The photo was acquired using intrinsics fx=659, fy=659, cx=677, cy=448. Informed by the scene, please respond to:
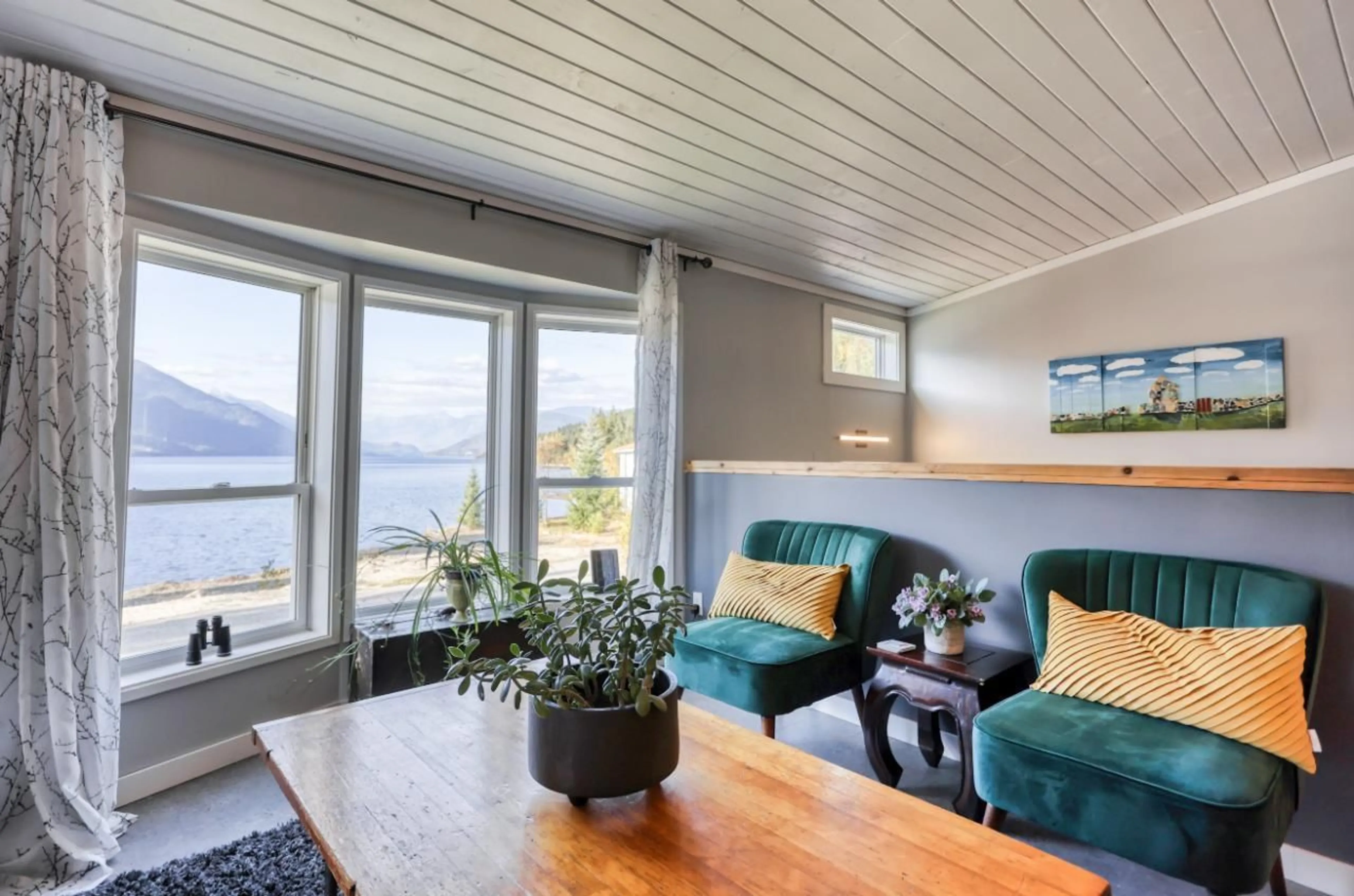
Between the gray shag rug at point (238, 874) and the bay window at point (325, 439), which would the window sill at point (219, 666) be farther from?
the gray shag rug at point (238, 874)

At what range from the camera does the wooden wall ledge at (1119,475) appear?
1.71m

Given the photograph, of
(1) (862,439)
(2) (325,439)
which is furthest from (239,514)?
(1) (862,439)

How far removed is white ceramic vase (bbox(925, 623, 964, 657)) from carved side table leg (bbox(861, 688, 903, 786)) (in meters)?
0.23

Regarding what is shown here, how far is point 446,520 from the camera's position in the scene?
3.19 meters

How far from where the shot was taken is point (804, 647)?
2430 mm

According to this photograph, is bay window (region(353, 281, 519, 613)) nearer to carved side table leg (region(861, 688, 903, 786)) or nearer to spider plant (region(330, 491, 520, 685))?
spider plant (region(330, 491, 520, 685))

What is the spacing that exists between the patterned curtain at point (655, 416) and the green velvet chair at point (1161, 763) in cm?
186

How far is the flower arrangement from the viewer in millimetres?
2227

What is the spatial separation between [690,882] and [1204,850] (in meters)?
1.18

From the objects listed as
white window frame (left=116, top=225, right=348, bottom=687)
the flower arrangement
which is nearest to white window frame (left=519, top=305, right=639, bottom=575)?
white window frame (left=116, top=225, right=348, bottom=687)

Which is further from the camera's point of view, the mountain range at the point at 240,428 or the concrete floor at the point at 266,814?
the mountain range at the point at 240,428

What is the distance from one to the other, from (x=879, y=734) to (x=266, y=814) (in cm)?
207

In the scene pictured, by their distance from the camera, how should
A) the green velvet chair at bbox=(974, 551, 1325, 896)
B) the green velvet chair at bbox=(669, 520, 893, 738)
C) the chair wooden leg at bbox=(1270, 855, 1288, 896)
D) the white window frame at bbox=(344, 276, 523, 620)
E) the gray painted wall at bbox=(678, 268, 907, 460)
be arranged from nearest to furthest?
the green velvet chair at bbox=(974, 551, 1325, 896), the chair wooden leg at bbox=(1270, 855, 1288, 896), the green velvet chair at bbox=(669, 520, 893, 738), the white window frame at bbox=(344, 276, 523, 620), the gray painted wall at bbox=(678, 268, 907, 460)

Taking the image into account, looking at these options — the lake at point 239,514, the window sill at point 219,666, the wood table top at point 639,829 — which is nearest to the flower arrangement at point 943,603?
the wood table top at point 639,829
